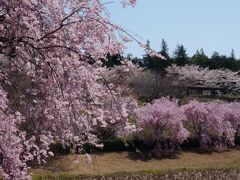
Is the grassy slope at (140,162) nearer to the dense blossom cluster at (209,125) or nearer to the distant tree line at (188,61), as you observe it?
the dense blossom cluster at (209,125)

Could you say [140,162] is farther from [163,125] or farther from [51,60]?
[51,60]

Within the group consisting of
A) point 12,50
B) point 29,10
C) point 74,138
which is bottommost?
point 74,138

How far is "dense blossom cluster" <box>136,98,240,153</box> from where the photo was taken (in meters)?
23.2

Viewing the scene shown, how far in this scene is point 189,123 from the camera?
84.0ft

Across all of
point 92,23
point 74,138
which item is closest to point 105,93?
point 74,138

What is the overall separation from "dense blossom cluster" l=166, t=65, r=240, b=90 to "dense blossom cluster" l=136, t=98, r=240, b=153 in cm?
2252

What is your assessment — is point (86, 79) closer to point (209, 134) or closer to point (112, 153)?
point (112, 153)

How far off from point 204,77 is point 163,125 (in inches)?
1184

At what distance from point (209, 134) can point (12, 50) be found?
70.9 ft

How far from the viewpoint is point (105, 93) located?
5.23 metres

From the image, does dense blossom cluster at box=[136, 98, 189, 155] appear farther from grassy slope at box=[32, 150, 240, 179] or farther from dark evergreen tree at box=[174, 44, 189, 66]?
dark evergreen tree at box=[174, 44, 189, 66]

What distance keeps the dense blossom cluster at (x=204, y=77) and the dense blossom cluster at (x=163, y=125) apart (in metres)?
24.8

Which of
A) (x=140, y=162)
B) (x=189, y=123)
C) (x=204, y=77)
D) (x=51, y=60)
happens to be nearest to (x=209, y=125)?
(x=189, y=123)

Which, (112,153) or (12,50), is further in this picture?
(112,153)
